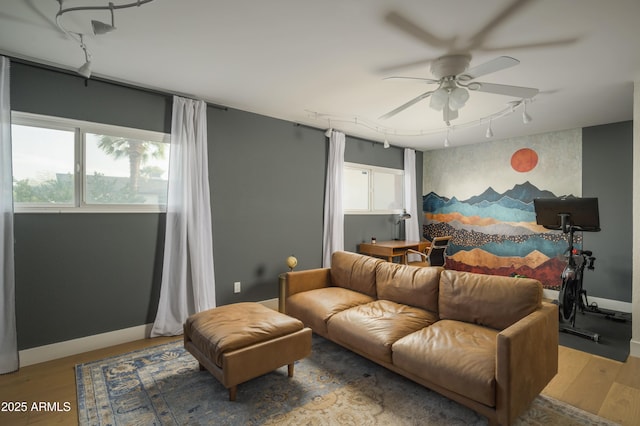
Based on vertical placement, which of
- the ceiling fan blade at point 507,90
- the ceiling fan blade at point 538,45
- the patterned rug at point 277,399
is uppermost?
the ceiling fan blade at point 538,45

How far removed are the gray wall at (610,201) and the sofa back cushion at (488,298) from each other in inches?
117

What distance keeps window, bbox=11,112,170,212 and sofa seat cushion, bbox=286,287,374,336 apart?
1.72 meters

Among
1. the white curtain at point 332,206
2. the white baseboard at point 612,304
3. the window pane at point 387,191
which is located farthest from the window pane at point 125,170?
the white baseboard at point 612,304

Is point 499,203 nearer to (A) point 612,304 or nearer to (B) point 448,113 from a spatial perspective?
(A) point 612,304

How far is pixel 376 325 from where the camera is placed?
2473mm

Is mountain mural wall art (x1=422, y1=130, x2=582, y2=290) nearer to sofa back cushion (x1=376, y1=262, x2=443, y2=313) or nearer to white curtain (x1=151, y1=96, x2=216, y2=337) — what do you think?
sofa back cushion (x1=376, y1=262, x2=443, y2=313)

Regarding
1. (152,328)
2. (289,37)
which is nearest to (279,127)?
(289,37)

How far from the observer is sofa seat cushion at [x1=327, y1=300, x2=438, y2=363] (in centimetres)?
232

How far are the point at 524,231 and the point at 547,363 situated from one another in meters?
3.37

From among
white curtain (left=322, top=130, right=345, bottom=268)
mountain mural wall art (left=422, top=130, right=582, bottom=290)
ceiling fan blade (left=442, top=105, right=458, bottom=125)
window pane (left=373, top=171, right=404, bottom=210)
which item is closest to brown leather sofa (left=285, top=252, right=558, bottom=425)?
white curtain (left=322, top=130, right=345, bottom=268)

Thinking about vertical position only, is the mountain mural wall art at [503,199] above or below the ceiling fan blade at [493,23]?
below

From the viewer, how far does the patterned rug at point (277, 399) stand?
1944 millimetres

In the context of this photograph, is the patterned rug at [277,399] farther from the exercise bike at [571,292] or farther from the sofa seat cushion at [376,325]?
the exercise bike at [571,292]

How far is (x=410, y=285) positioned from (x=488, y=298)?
67cm
